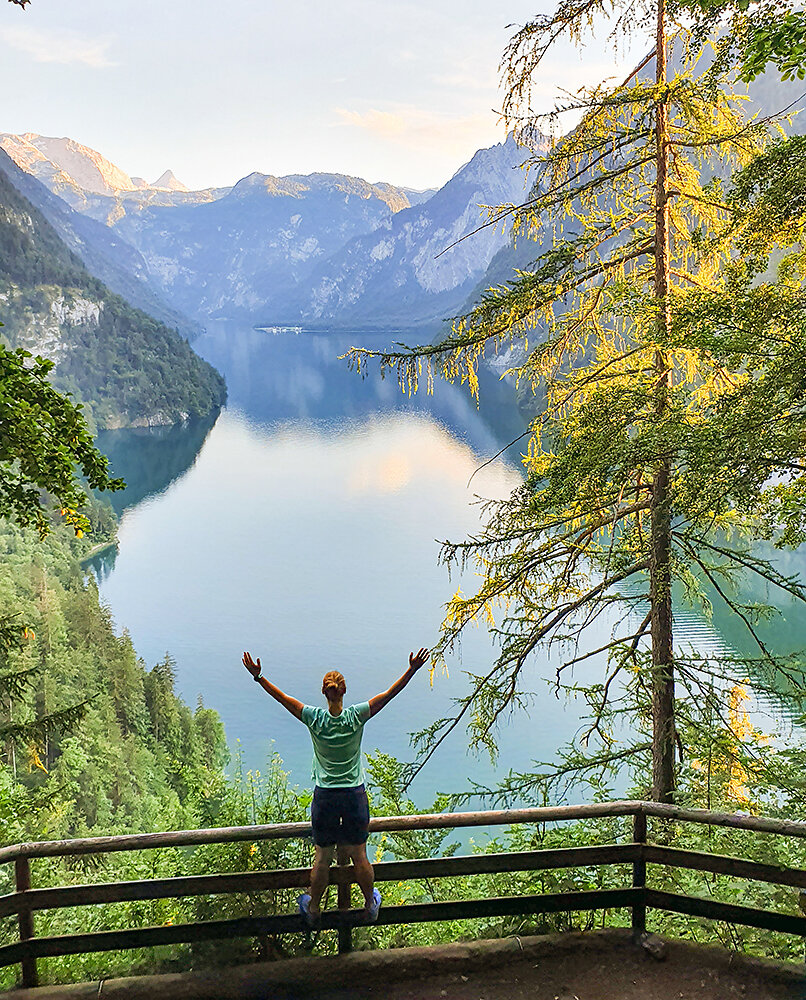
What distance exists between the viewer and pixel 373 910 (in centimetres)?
431

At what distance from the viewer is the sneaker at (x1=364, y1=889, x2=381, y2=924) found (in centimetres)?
431

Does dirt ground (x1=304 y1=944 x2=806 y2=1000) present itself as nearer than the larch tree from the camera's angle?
Yes

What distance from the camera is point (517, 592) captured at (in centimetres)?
706

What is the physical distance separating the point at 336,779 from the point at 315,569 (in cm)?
4413

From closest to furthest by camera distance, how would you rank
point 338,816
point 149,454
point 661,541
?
point 338,816, point 661,541, point 149,454

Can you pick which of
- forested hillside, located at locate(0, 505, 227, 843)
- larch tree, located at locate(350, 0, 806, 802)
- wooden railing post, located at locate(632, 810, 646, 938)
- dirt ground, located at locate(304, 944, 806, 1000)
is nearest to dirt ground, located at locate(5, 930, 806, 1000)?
dirt ground, located at locate(304, 944, 806, 1000)

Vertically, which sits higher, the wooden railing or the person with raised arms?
the person with raised arms

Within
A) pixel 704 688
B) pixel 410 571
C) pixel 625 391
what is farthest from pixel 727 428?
pixel 410 571

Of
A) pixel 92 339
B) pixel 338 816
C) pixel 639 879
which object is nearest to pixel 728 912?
pixel 639 879

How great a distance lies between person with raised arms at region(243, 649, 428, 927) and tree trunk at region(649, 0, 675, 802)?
10.6ft

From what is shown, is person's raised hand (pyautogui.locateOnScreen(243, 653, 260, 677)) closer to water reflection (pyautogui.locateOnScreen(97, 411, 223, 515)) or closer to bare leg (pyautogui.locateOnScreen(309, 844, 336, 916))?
bare leg (pyautogui.locateOnScreen(309, 844, 336, 916))

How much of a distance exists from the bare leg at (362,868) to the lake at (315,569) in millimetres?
3075

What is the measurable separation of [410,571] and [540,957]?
133 ft

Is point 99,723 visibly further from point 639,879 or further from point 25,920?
point 639,879
